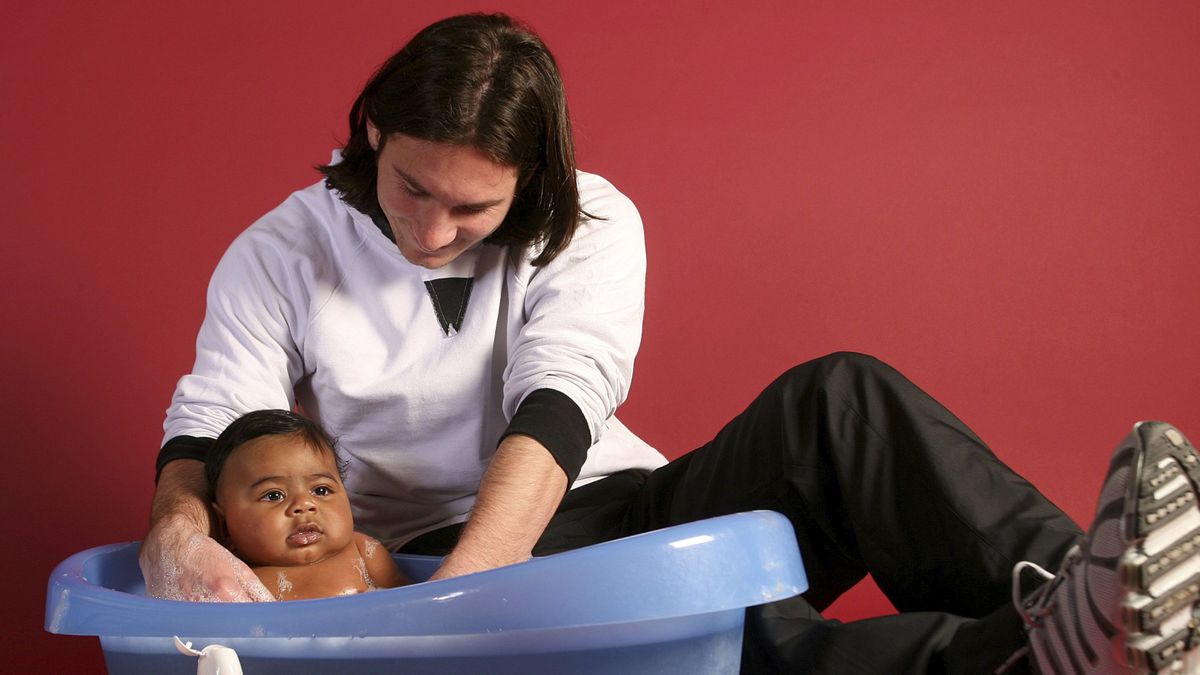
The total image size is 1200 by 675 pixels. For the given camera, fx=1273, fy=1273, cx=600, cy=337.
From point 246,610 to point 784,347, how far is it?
4.39 feet

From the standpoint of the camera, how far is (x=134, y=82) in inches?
77.2

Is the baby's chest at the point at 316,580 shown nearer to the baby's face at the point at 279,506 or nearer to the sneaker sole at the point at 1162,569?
the baby's face at the point at 279,506

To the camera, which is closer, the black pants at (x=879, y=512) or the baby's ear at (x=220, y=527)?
the black pants at (x=879, y=512)

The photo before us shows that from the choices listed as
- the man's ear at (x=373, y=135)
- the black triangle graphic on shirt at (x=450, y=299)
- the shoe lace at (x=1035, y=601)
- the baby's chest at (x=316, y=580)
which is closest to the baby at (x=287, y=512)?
the baby's chest at (x=316, y=580)

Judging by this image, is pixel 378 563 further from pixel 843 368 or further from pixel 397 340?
pixel 843 368

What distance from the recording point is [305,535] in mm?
1312

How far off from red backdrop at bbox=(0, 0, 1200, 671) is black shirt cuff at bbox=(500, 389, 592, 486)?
84 cm

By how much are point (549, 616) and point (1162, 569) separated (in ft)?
1.30

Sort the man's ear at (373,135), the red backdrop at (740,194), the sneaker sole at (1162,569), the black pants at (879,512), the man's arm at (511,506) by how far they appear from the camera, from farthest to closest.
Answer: the red backdrop at (740,194)
the man's ear at (373,135)
the man's arm at (511,506)
the black pants at (879,512)
the sneaker sole at (1162,569)

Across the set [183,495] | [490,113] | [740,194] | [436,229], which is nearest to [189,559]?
[183,495]

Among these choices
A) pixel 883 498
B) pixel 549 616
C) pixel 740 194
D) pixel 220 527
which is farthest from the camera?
pixel 740 194

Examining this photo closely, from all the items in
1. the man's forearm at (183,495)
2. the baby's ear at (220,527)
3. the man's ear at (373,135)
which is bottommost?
the baby's ear at (220,527)

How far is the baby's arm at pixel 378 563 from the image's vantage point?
4.42 feet

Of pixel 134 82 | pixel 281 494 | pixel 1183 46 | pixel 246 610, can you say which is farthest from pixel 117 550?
pixel 1183 46
